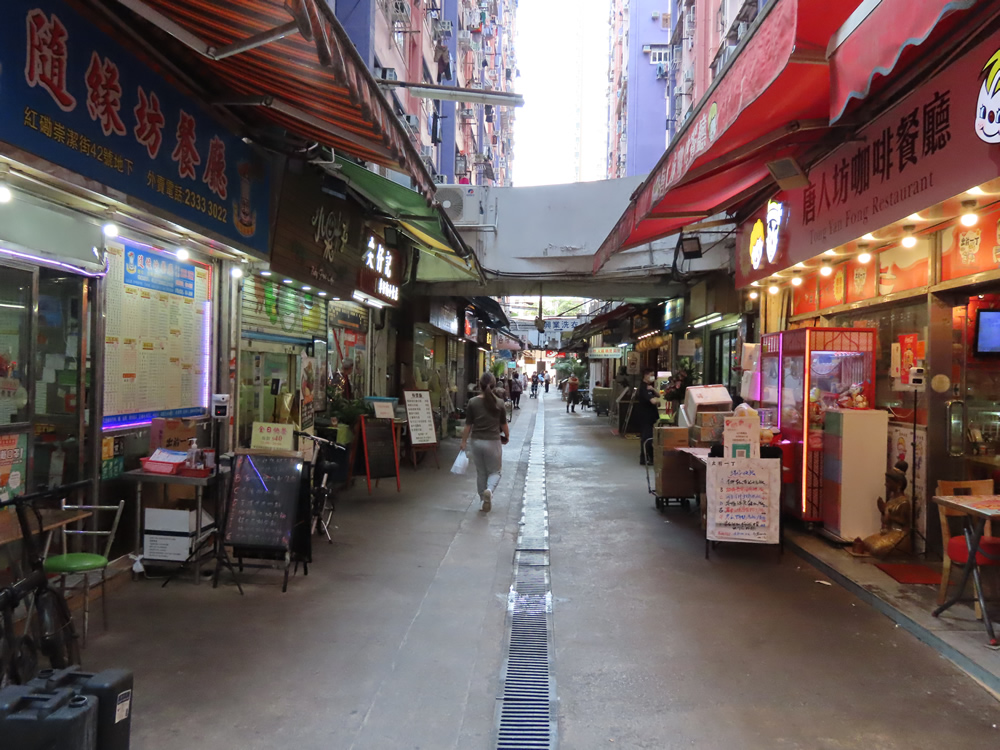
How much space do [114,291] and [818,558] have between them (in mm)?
7025

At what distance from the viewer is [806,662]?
4.57 metres

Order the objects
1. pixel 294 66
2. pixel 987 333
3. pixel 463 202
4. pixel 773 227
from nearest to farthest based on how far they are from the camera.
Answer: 1. pixel 294 66
2. pixel 987 333
3. pixel 773 227
4. pixel 463 202

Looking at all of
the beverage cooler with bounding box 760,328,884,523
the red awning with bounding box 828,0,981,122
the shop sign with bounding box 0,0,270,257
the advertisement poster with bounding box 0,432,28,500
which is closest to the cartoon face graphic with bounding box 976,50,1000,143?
the red awning with bounding box 828,0,981,122

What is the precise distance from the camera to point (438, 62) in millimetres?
Result: 22312

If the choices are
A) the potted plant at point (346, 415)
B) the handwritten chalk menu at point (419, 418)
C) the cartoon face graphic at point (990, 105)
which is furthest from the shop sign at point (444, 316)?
the cartoon face graphic at point (990, 105)

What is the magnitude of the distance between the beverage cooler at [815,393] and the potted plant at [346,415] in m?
5.92

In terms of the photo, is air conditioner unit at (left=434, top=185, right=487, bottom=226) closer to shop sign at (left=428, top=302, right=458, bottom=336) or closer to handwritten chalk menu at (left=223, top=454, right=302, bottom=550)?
shop sign at (left=428, top=302, right=458, bottom=336)

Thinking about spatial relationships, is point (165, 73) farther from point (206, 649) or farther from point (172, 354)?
point (206, 649)

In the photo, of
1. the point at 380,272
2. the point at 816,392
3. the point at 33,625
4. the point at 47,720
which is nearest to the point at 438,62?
the point at 380,272

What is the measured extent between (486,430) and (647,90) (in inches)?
1345

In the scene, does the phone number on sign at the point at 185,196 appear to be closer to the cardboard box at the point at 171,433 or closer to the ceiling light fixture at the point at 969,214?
the cardboard box at the point at 171,433

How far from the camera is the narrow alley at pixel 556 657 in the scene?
3.65m

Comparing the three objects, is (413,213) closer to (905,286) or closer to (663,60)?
(905,286)

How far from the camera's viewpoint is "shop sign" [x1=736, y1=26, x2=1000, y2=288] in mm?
4688
